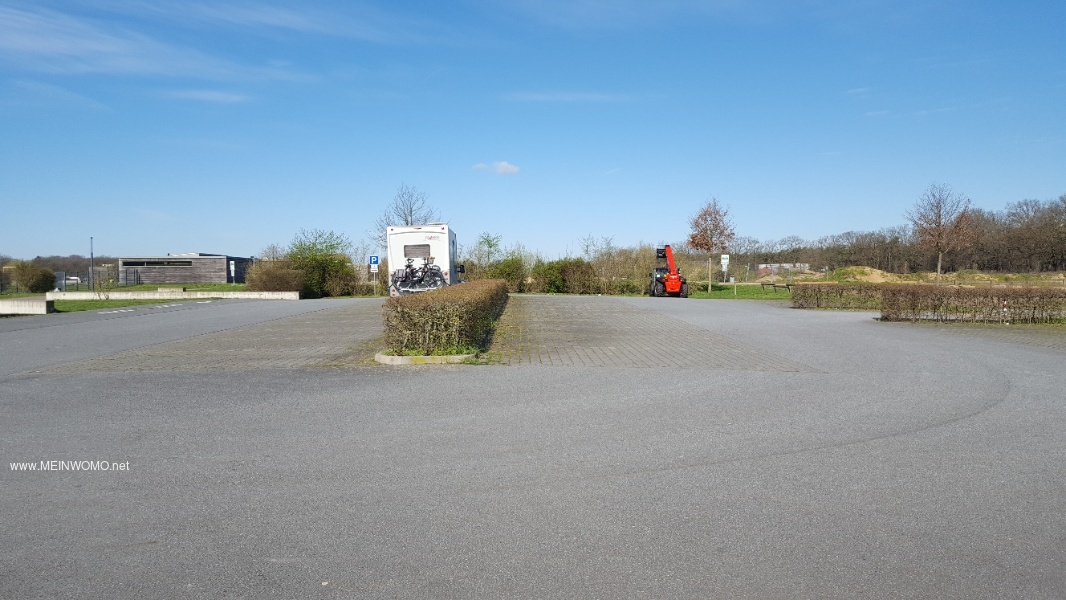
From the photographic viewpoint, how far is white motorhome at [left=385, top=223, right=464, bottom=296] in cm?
2680

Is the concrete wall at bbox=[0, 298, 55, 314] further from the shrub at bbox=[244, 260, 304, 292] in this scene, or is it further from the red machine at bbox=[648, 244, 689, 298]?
the red machine at bbox=[648, 244, 689, 298]

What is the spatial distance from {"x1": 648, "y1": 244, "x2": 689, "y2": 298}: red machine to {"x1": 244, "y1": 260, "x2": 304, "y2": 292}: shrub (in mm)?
21242

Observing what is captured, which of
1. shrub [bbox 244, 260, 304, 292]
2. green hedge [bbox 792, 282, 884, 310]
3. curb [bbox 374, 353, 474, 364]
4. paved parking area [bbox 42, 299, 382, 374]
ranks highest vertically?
shrub [bbox 244, 260, 304, 292]

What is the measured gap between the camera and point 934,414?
300 inches

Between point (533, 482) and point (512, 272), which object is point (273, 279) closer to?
point (512, 272)

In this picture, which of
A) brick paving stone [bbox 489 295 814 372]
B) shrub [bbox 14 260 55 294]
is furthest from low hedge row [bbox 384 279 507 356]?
shrub [bbox 14 260 55 294]

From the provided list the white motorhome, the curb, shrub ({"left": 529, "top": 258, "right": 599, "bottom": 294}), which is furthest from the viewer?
shrub ({"left": 529, "top": 258, "right": 599, "bottom": 294})

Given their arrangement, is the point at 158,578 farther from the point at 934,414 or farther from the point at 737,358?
the point at 737,358

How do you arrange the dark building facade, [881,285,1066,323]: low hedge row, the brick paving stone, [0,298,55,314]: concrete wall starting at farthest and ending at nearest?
the dark building facade → [0,298,55,314]: concrete wall → [881,285,1066,323]: low hedge row → the brick paving stone

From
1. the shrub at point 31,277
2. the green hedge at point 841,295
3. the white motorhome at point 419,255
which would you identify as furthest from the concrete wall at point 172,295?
the green hedge at point 841,295

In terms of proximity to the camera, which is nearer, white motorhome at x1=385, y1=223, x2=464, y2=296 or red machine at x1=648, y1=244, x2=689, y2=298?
white motorhome at x1=385, y1=223, x2=464, y2=296

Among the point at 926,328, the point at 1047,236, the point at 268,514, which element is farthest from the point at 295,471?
the point at 1047,236

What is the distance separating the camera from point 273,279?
43375mm

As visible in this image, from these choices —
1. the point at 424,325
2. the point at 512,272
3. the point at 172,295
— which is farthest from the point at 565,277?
the point at 424,325
